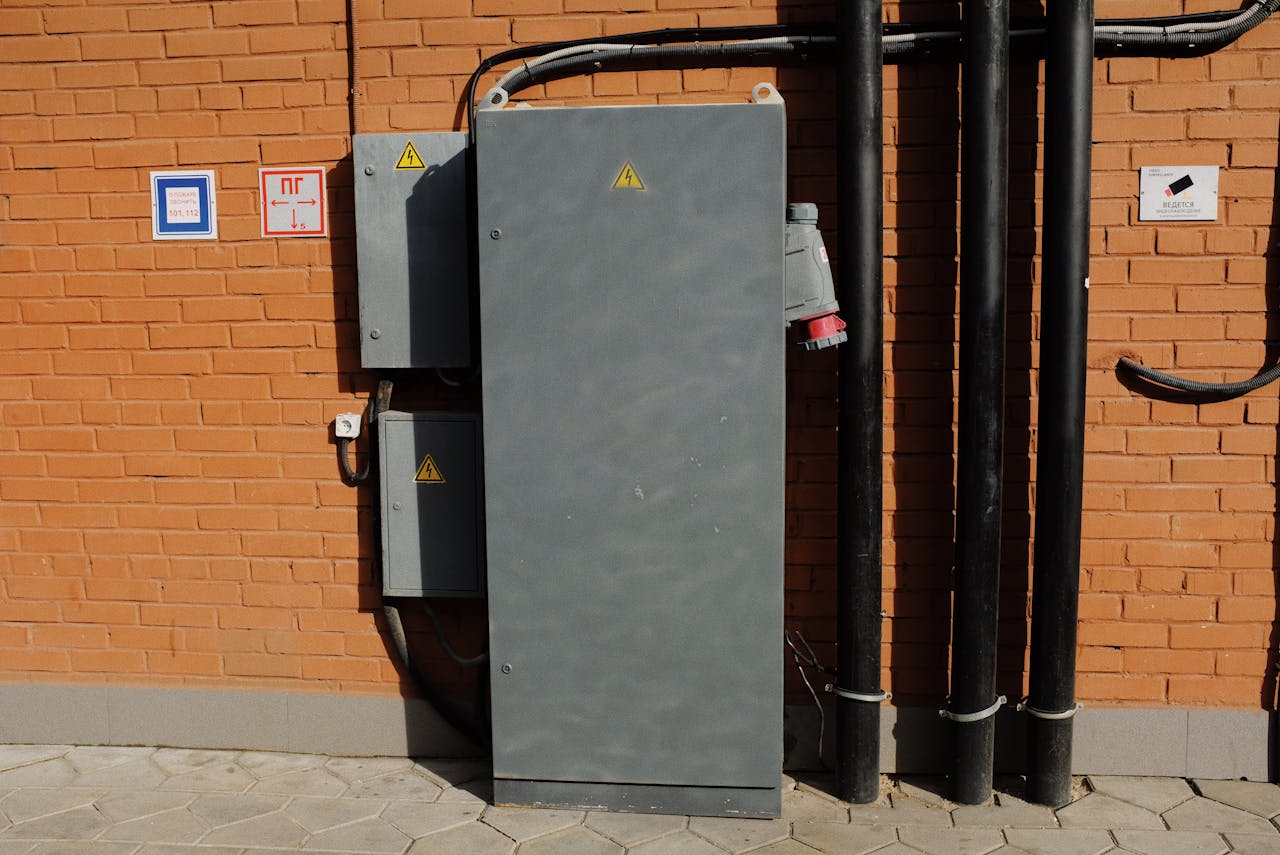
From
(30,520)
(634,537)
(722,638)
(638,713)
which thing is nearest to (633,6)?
(634,537)

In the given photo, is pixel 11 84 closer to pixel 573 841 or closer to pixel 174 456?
pixel 174 456

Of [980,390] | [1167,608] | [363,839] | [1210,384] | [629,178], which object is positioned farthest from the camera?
[1167,608]

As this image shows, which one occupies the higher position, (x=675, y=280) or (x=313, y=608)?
(x=675, y=280)

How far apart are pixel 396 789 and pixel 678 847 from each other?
43.1 inches

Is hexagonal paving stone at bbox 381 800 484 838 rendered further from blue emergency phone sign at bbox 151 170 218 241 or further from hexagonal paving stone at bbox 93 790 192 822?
blue emergency phone sign at bbox 151 170 218 241

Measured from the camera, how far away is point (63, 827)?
365 cm

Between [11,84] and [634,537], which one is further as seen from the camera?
[11,84]

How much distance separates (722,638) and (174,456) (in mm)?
2233

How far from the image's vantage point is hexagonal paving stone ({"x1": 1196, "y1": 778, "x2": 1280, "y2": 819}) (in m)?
3.72

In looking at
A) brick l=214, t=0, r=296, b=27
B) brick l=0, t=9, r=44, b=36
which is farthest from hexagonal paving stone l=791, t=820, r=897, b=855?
brick l=0, t=9, r=44, b=36

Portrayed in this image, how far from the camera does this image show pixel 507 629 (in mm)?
3725

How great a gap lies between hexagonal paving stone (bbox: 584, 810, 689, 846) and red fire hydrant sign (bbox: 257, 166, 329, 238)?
232 cm

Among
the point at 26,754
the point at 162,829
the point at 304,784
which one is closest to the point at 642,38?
the point at 304,784

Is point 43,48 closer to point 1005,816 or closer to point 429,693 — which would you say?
point 429,693
